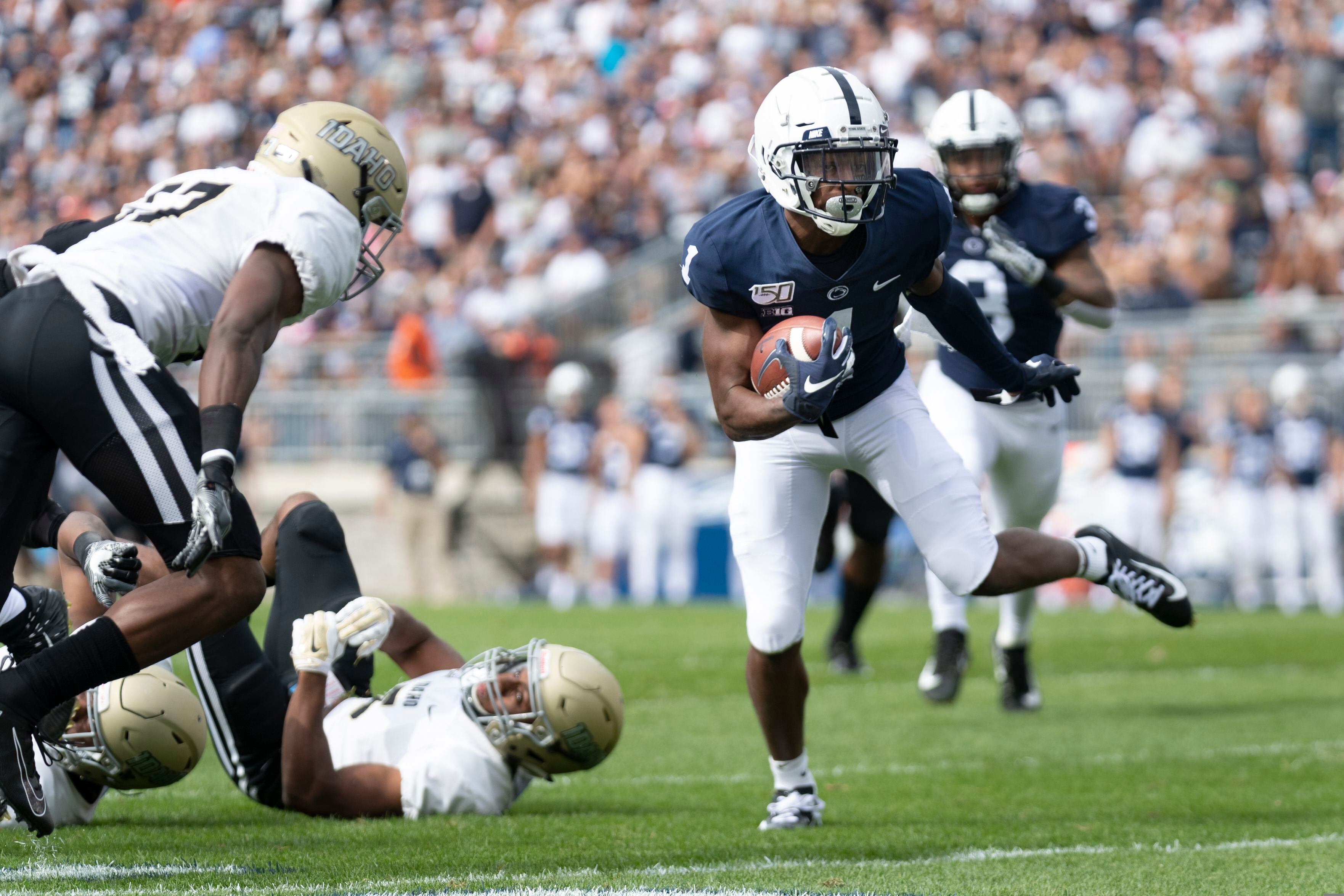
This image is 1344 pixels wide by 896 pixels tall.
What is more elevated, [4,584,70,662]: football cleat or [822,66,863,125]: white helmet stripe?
[822,66,863,125]: white helmet stripe

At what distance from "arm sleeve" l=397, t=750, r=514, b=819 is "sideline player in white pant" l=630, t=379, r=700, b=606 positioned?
919 centimetres

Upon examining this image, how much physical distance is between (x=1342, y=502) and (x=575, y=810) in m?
9.83

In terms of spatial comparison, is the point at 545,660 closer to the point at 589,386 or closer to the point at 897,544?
the point at 897,544

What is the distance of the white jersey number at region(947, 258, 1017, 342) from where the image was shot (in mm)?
6023

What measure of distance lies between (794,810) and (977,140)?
8.92 feet

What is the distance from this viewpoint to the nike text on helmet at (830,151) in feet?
12.7

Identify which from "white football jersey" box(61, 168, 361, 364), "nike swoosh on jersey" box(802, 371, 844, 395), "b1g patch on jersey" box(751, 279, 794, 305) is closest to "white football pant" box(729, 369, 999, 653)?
"b1g patch on jersey" box(751, 279, 794, 305)

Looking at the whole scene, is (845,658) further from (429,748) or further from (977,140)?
(429,748)

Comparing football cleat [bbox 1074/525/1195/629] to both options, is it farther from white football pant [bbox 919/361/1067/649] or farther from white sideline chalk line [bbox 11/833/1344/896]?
white football pant [bbox 919/361/1067/649]

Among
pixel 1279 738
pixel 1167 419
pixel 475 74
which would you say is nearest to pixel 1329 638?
pixel 1167 419

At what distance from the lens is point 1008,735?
591cm

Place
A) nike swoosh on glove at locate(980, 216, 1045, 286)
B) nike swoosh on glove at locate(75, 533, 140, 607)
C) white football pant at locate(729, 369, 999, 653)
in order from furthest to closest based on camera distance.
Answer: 1. nike swoosh on glove at locate(980, 216, 1045, 286)
2. white football pant at locate(729, 369, 999, 653)
3. nike swoosh on glove at locate(75, 533, 140, 607)

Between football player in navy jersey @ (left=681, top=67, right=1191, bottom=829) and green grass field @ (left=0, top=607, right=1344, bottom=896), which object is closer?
green grass field @ (left=0, top=607, right=1344, bottom=896)

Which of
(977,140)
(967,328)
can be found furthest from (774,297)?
(977,140)
